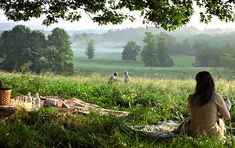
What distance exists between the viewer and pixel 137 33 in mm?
173750

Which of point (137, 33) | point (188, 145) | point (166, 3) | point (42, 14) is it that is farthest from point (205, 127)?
point (137, 33)

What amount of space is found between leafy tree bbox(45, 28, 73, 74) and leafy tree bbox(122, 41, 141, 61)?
1335 inches

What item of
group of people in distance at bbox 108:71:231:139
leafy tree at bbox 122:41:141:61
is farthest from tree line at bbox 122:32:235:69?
group of people in distance at bbox 108:71:231:139

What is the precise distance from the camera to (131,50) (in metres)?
90.6

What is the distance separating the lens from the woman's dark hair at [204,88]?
711 cm

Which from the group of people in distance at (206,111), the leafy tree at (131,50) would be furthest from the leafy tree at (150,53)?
the group of people in distance at (206,111)

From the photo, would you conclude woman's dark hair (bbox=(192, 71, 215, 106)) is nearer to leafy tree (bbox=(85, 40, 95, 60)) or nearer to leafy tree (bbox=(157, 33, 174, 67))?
leafy tree (bbox=(157, 33, 174, 67))

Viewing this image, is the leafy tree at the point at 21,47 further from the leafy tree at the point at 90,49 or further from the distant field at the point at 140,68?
the leafy tree at the point at 90,49

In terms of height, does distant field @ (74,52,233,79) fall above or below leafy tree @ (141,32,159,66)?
below

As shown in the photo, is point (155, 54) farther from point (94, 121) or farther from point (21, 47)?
point (94, 121)

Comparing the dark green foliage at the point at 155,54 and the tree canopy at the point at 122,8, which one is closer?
the tree canopy at the point at 122,8

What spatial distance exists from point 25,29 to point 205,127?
→ 1926 inches

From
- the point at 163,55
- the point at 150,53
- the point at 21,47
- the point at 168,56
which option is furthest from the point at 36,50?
the point at 168,56

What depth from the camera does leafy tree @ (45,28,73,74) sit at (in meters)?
52.6
